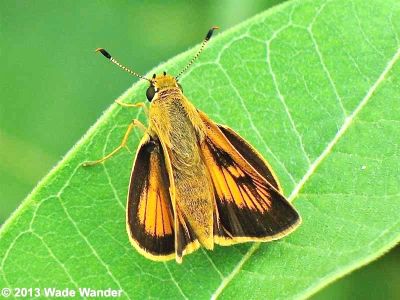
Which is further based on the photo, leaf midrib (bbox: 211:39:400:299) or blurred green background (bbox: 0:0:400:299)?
blurred green background (bbox: 0:0:400:299)

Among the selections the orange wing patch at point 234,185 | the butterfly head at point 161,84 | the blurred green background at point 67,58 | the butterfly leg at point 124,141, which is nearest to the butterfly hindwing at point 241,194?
the orange wing patch at point 234,185

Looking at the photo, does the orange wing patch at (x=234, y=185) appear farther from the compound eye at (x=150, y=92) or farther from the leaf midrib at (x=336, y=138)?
the compound eye at (x=150, y=92)

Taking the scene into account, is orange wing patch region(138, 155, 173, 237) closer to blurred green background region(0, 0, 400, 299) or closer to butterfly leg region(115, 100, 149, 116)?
butterfly leg region(115, 100, 149, 116)

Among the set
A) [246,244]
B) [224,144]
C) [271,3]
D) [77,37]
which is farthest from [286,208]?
[77,37]
